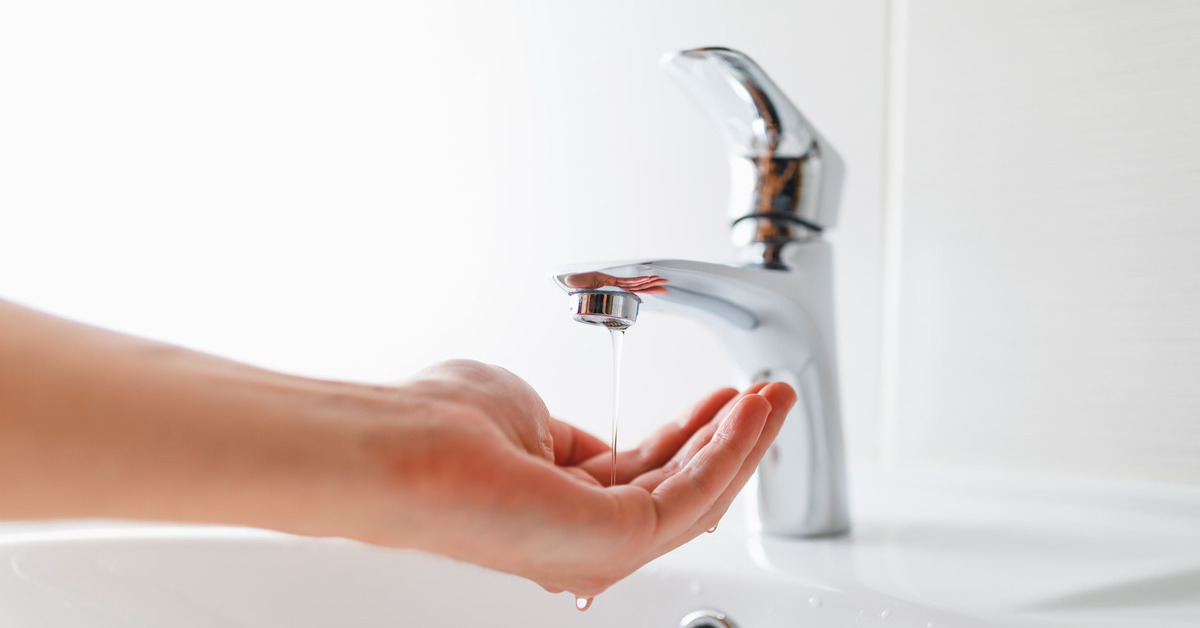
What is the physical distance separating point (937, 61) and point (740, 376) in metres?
0.29

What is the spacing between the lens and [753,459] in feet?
1.20

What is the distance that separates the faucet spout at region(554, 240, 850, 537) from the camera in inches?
17.9

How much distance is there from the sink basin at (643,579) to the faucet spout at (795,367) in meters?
0.02

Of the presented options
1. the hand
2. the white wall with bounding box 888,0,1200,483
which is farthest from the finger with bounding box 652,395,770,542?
the white wall with bounding box 888,0,1200,483

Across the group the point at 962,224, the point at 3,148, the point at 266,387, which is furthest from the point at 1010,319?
the point at 3,148

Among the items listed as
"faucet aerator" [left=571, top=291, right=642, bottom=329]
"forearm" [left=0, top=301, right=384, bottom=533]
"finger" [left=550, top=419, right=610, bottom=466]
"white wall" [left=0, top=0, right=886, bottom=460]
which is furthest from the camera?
"white wall" [left=0, top=0, right=886, bottom=460]

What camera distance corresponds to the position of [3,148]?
35.1 inches

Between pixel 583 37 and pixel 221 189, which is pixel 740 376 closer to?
pixel 583 37

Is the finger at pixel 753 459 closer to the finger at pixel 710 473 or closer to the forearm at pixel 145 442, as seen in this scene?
the finger at pixel 710 473

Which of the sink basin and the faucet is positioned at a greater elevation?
the faucet

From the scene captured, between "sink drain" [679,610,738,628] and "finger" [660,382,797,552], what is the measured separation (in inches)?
3.1

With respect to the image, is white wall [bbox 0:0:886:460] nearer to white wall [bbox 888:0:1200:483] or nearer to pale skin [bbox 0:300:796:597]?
white wall [bbox 888:0:1200:483]

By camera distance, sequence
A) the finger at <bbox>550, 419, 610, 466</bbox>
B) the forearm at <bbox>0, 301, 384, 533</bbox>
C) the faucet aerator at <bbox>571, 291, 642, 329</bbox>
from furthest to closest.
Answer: the finger at <bbox>550, 419, 610, 466</bbox> → the faucet aerator at <bbox>571, 291, 642, 329</bbox> → the forearm at <bbox>0, 301, 384, 533</bbox>

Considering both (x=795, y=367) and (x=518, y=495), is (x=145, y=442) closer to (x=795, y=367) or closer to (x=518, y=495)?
(x=518, y=495)
